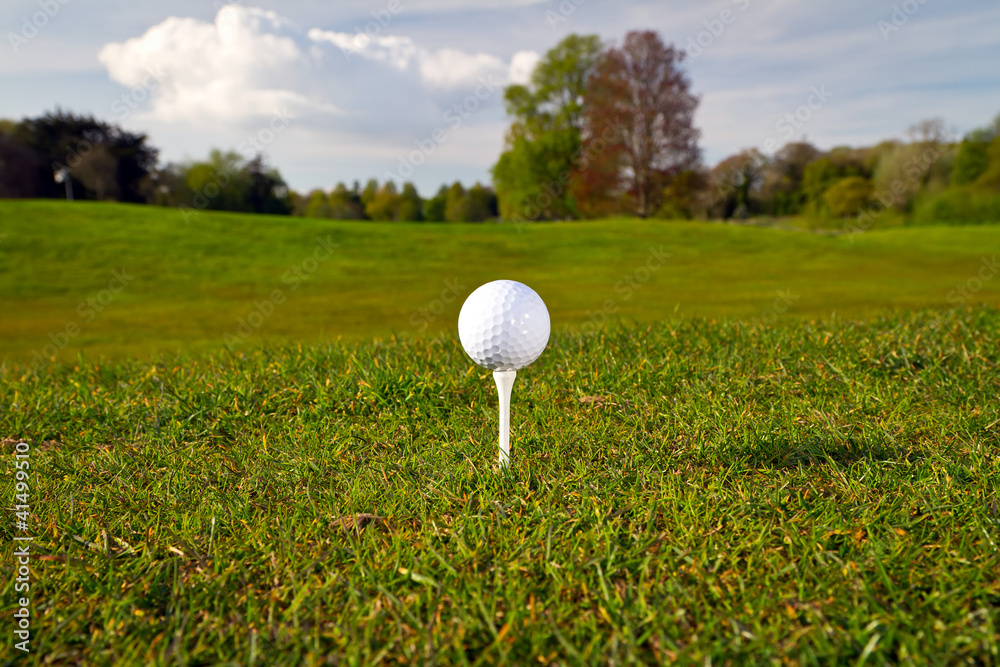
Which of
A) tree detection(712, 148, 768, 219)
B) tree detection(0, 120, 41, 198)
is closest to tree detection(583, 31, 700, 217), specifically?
tree detection(712, 148, 768, 219)

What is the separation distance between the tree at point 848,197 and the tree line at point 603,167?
103mm

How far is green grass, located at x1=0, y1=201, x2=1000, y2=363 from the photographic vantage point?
9.72 m

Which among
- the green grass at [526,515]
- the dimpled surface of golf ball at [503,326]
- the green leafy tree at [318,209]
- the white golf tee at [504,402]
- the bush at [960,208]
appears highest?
the green leafy tree at [318,209]

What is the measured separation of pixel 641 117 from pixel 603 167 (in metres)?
3.89

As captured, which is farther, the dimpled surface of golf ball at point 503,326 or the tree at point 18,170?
the tree at point 18,170

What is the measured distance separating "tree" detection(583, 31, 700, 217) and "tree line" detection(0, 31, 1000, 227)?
7cm

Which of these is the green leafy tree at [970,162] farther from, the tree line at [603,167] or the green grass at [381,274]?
the green grass at [381,274]

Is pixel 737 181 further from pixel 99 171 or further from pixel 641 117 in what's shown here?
pixel 99 171

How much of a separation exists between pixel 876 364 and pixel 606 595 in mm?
3987

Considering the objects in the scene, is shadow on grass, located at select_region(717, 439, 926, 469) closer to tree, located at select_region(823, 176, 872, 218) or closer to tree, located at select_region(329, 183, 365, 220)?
tree, located at select_region(823, 176, 872, 218)

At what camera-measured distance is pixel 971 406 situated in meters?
4.22

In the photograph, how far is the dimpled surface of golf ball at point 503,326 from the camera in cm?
302

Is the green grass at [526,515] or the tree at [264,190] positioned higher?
the tree at [264,190]

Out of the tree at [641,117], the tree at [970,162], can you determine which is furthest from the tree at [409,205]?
the tree at [970,162]
